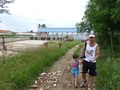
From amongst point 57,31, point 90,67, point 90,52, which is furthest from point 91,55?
point 57,31

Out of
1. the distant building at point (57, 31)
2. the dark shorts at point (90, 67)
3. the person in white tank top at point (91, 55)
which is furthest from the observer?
the distant building at point (57, 31)

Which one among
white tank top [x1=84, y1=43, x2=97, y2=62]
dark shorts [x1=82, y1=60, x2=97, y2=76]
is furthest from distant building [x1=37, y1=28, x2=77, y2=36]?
white tank top [x1=84, y1=43, x2=97, y2=62]

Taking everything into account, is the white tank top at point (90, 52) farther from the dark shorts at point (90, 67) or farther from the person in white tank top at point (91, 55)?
the dark shorts at point (90, 67)

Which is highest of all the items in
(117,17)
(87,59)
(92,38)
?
(117,17)

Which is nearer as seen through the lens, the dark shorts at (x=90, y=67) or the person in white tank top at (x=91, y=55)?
the person in white tank top at (x=91, y=55)

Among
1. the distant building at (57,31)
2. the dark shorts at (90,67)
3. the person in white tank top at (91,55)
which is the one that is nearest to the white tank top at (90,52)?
the person in white tank top at (91,55)

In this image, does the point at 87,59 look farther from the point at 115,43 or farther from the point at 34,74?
the point at 115,43

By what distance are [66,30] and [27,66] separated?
80225mm

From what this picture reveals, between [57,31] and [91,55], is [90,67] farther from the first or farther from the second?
[57,31]

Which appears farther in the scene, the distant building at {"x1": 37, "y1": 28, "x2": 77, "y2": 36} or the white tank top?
the distant building at {"x1": 37, "y1": 28, "x2": 77, "y2": 36}

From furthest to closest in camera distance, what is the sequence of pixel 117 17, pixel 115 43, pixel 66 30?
1. pixel 66 30
2. pixel 115 43
3. pixel 117 17

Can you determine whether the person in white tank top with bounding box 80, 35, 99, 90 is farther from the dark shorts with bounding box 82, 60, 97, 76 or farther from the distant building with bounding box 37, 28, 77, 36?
the distant building with bounding box 37, 28, 77, 36

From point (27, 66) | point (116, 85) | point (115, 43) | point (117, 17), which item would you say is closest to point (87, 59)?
point (116, 85)

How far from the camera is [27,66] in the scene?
33.7ft
